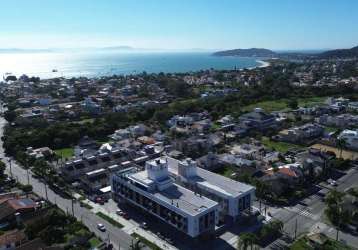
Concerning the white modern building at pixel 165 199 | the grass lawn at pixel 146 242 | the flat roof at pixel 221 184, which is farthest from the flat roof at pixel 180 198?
the grass lawn at pixel 146 242

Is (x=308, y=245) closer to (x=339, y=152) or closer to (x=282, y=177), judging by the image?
(x=282, y=177)

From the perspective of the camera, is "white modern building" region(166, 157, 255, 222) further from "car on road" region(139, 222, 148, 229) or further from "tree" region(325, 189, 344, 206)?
"tree" region(325, 189, 344, 206)

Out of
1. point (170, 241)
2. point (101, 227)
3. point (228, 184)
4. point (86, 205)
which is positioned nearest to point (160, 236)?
point (170, 241)

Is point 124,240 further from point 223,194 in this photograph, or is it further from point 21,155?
point 21,155

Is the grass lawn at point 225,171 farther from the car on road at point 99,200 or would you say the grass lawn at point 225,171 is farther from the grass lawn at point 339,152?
the grass lawn at point 339,152

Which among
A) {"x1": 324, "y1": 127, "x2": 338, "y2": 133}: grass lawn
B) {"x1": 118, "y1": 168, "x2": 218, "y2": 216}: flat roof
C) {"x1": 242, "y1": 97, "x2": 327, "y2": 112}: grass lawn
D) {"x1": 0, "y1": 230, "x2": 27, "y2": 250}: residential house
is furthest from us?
{"x1": 242, "y1": 97, "x2": 327, "y2": 112}: grass lawn

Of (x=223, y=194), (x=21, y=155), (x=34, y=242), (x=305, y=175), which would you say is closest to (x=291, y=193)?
(x=305, y=175)

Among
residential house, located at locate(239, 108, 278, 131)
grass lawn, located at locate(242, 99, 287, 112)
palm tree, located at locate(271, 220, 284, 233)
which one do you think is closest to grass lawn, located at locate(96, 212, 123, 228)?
palm tree, located at locate(271, 220, 284, 233)
